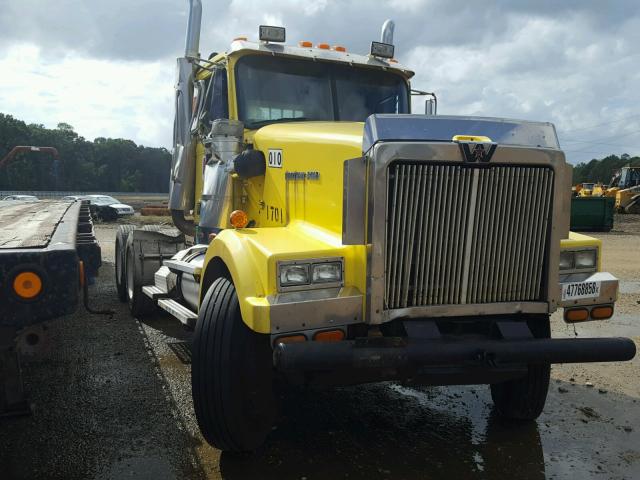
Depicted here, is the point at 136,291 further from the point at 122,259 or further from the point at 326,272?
the point at 326,272

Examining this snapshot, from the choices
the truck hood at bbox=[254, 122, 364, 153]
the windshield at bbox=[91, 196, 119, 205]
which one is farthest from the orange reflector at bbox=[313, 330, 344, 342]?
the windshield at bbox=[91, 196, 119, 205]

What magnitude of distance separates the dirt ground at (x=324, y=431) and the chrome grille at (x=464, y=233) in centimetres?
104

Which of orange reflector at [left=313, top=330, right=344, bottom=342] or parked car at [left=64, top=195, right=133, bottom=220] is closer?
orange reflector at [left=313, top=330, right=344, bottom=342]

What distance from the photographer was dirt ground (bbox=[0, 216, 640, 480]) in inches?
147

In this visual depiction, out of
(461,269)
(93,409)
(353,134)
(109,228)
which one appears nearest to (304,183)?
(353,134)

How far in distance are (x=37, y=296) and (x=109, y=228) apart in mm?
21001

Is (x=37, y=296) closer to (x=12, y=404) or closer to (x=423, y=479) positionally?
(x=12, y=404)

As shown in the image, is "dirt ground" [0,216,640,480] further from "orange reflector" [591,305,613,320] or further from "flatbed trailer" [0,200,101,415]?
"orange reflector" [591,305,613,320]

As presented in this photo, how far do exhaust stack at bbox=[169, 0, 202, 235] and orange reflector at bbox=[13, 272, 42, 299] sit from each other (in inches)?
143

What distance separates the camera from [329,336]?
137 inches

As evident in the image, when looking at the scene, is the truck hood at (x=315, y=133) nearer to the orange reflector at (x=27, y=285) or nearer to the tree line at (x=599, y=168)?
the orange reflector at (x=27, y=285)

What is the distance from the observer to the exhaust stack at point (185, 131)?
6.38 metres

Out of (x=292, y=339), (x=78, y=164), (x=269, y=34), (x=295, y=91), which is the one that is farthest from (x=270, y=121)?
(x=78, y=164)

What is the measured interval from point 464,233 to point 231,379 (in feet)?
5.19
